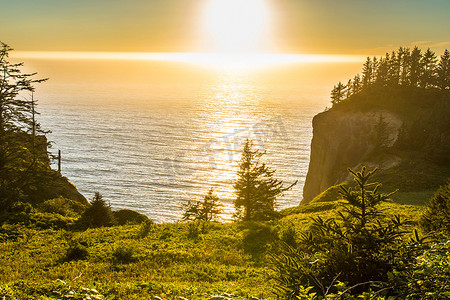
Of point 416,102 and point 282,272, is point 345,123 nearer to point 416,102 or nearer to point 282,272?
point 416,102

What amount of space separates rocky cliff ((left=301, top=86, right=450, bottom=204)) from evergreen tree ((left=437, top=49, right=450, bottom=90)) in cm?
641

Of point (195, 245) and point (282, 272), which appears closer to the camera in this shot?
point (282, 272)

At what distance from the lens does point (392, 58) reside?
270ft

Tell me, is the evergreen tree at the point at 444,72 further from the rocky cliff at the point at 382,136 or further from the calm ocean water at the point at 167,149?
the calm ocean water at the point at 167,149

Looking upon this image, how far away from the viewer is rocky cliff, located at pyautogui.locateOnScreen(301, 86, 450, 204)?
5184cm

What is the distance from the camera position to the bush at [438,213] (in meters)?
15.1

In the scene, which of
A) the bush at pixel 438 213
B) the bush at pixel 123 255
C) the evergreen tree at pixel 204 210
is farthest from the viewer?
the evergreen tree at pixel 204 210

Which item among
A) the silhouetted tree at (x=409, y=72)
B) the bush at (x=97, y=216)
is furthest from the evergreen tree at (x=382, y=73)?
the bush at (x=97, y=216)

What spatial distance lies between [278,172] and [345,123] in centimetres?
2595

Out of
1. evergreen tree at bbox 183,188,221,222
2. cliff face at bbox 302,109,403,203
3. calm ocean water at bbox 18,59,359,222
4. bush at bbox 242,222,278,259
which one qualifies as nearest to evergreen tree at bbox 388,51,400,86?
cliff face at bbox 302,109,403,203

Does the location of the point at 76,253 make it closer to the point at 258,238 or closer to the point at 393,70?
the point at 258,238

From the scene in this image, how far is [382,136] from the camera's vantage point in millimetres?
58844

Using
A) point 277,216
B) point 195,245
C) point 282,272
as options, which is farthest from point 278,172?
point 282,272

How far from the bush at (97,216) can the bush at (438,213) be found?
22.0 m
